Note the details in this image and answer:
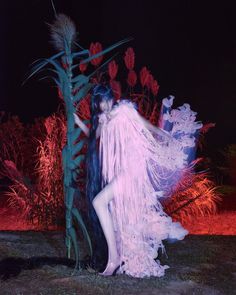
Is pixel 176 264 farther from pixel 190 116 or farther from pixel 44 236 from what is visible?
pixel 44 236

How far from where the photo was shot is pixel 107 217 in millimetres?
4449

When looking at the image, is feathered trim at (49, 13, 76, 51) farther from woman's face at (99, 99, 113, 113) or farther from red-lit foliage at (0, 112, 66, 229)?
red-lit foliage at (0, 112, 66, 229)

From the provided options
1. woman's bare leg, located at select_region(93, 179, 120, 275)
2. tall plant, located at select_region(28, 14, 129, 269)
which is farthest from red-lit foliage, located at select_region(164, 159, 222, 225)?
woman's bare leg, located at select_region(93, 179, 120, 275)

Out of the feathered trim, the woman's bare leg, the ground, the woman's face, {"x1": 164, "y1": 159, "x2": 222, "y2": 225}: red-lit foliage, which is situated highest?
the feathered trim

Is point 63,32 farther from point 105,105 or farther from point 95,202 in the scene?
point 95,202

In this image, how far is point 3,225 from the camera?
366 inches

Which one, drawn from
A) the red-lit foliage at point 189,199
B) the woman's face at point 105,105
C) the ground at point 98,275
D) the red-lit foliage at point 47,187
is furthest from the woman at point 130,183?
the red-lit foliage at point 189,199

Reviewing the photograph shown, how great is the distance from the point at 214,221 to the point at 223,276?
15.7 ft

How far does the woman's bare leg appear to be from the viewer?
14.5 ft

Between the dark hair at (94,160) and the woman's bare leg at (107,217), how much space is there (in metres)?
0.14

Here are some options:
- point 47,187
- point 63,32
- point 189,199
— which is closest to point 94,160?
point 63,32

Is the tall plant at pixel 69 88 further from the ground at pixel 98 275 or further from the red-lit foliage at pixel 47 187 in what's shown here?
the red-lit foliage at pixel 47 187

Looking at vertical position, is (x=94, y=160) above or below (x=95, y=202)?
above

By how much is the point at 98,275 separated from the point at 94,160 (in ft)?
3.07
